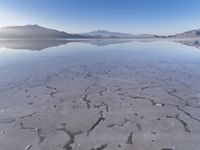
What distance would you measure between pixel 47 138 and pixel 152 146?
2.07 metres

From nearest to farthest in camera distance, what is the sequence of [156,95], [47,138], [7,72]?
[47,138], [156,95], [7,72]

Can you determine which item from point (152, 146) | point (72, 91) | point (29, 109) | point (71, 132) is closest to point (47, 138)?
point (71, 132)

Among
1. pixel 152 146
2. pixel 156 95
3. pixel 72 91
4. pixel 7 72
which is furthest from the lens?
pixel 7 72

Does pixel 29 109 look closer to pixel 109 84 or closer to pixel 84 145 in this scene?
pixel 84 145

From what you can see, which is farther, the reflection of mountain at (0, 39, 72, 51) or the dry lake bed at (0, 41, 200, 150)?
the reflection of mountain at (0, 39, 72, 51)

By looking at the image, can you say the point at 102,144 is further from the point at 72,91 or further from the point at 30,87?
the point at 30,87

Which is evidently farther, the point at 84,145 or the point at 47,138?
the point at 47,138

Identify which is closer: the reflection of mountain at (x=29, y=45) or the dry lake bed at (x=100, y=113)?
the dry lake bed at (x=100, y=113)

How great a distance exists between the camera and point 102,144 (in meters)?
3.62

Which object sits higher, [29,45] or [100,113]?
[100,113]

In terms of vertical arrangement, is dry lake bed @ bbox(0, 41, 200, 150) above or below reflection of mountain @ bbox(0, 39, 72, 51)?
above

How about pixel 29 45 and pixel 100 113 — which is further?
pixel 29 45

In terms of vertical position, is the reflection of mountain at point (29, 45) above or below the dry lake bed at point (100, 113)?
below

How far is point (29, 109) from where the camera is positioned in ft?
17.4
